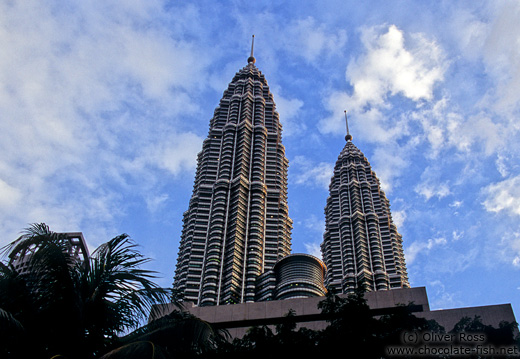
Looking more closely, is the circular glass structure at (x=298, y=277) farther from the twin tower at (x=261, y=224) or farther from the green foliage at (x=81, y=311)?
the green foliage at (x=81, y=311)

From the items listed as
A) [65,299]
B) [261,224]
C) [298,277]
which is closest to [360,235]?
[261,224]

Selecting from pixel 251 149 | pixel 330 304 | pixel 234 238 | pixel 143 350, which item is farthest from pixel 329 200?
pixel 143 350

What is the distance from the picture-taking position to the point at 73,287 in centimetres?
874

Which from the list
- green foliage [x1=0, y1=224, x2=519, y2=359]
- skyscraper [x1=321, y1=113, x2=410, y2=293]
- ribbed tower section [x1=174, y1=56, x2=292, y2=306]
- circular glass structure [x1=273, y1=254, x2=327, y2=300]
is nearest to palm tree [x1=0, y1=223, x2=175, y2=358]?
green foliage [x1=0, y1=224, x2=519, y2=359]

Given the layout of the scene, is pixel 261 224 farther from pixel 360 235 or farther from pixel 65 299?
pixel 65 299

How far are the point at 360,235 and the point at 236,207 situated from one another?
40.6 meters

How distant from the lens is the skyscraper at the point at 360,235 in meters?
138

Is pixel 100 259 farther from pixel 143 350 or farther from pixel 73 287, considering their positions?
pixel 143 350

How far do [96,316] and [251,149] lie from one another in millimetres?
139570

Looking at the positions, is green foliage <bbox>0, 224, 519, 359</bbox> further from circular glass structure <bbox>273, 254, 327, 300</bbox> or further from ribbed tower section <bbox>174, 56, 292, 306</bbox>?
circular glass structure <bbox>273, 254, 327, 300</bbox>

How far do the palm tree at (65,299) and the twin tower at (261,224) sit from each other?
330 ft

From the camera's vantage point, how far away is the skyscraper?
137500mm

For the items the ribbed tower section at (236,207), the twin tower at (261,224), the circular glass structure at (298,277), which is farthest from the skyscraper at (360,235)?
the ribbed tower section at (236,207)

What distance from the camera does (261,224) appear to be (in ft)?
433
